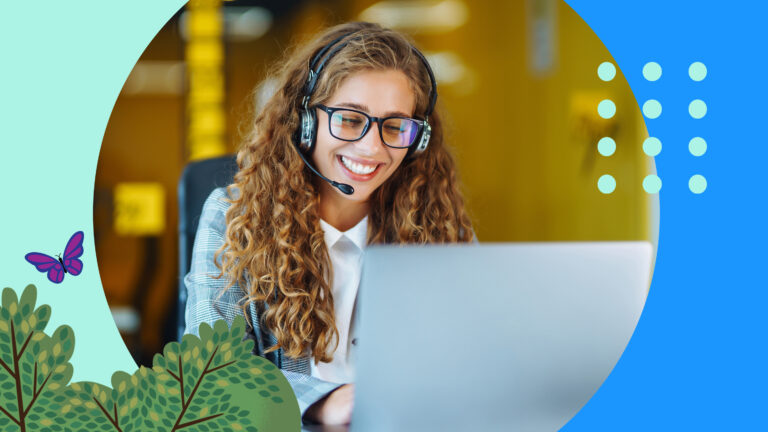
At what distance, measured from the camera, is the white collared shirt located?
56.8 inches

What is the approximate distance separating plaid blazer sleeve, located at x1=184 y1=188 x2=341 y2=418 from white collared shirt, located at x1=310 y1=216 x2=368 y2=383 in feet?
0.19

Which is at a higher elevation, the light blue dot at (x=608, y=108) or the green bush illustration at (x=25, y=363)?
the light blue dot at (x=608, y=108)

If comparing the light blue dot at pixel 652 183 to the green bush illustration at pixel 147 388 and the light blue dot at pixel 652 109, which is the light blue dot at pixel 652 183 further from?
the green bush illustration at pixel 147 388

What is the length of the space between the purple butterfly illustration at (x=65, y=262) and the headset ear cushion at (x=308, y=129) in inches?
19.3

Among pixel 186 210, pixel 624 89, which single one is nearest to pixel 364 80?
pixel 186 210

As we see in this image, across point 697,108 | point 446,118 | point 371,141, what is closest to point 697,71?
point 697,108

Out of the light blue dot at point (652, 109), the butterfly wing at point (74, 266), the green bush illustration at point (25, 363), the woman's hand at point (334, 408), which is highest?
the light blue dot at point (652, 109)

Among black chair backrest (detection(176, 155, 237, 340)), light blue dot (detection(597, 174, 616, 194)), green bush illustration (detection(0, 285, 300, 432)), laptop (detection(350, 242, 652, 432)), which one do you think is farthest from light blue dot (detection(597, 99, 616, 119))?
green bush illustration (detection(0, 285, 300, 432))

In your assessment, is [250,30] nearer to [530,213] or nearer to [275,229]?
[275,229]

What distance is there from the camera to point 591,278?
985 mm

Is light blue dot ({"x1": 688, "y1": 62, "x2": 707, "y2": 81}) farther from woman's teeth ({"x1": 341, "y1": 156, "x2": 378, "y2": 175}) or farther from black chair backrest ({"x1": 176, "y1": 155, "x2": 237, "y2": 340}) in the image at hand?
black chair backrest ({"x1": 176, "y1": 155, "x2": 237, "y2": 340})

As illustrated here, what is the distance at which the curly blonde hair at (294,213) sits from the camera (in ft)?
4.61

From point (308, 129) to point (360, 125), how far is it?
129 millimetres

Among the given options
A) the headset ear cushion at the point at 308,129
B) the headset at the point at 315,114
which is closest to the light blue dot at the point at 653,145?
the headset at the point at 315,114
